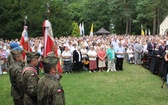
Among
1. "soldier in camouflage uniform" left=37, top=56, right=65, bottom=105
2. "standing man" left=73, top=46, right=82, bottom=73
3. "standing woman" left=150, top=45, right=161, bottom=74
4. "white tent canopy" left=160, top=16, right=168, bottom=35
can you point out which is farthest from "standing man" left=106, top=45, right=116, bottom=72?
"white tent canopy" left=160, top=16, right=168, bottom=35

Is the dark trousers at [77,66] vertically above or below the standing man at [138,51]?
below

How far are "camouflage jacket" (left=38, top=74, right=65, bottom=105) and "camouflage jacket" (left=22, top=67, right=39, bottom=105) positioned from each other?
633 mm

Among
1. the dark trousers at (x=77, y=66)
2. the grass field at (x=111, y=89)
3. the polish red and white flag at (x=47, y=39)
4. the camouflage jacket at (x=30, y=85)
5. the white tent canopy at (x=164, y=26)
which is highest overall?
the white tent canopy at (x=164, y=26)

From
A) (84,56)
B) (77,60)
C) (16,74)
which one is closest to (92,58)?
(84,56)

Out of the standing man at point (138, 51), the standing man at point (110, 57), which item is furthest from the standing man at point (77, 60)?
the standing man at point (138, 51)

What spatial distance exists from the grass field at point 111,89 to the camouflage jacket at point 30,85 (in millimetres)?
4054

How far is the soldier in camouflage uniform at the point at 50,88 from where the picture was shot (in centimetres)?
378

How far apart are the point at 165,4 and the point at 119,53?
33.8 metres

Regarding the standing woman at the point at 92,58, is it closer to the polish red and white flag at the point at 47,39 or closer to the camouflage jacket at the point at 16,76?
the polish red and white flag at the point at 47,39

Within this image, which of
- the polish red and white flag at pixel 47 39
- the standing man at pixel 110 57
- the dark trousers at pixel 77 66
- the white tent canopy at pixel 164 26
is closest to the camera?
the polish red and white flag at pixel 47 39

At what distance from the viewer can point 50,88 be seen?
3.79m

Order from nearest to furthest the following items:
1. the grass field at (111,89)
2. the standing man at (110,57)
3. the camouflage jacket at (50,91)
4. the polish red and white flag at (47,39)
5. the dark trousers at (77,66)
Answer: the camouflage jacket at (50,91) < the polish red and white flag at (47,39) < the grass field at (111,89) < the dark trousers at (77,66) < the standing man at (110,57)

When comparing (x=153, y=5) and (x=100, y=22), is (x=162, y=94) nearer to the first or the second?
(x=153, y=5)

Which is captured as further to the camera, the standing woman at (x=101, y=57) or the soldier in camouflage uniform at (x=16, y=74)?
the standing woman at (x=101, y=57)
